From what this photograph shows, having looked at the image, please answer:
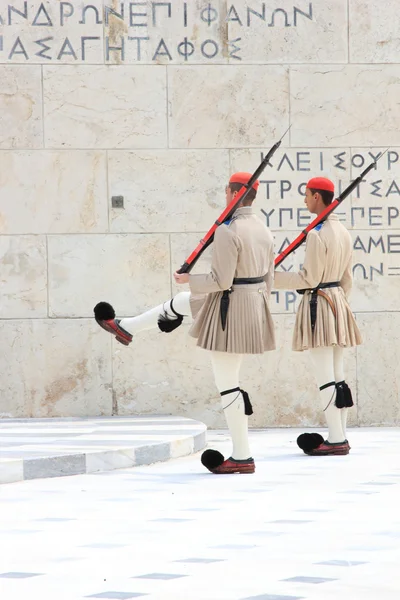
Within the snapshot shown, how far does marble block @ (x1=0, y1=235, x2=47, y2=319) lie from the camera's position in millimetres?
10992

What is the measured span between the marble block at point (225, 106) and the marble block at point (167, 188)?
0.14 metres

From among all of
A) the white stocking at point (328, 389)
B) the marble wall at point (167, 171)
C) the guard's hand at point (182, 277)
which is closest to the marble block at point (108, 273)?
the marble wall at point (167, 171)

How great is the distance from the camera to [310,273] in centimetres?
873

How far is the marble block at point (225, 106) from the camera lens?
11.1 meters

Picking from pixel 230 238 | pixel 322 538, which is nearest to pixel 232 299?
pixel 230 238

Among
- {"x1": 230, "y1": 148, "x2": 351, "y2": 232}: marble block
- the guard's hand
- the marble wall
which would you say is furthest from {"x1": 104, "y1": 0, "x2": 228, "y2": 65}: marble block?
the guard's hand

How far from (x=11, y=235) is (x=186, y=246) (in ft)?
4.65

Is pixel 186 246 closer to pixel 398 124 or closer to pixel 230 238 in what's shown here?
pixel 398 124

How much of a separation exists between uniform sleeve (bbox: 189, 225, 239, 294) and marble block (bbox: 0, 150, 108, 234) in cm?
333

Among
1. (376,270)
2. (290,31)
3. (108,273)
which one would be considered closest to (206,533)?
(108,273)

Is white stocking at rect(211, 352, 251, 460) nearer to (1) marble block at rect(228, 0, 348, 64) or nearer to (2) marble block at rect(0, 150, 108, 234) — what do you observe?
(2) marble block at rect(0, 150, 108, 234)

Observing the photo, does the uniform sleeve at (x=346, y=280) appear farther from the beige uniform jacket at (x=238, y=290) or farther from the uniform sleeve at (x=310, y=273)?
the beige uniform jacket at (x=238, y=290)

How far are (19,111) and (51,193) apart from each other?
0.71 m

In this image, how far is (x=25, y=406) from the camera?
1099 centimetres
